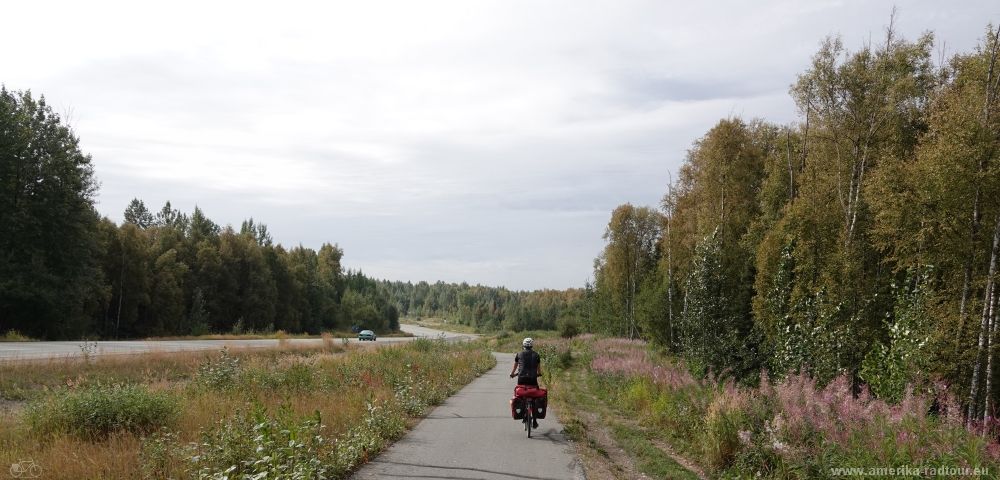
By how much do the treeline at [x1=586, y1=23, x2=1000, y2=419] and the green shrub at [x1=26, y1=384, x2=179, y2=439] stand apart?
1557cm

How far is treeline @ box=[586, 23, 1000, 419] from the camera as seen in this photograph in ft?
42.4

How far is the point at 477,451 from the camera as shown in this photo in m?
9.87

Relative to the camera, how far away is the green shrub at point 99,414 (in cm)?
945

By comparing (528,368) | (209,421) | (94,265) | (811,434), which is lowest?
(209,421)

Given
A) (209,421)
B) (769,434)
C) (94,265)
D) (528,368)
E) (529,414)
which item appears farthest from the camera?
(94,265)

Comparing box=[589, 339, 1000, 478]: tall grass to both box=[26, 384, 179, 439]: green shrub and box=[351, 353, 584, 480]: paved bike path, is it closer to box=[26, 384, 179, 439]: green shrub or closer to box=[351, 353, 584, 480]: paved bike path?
box=[351, 353, 584, 480]: paved bike path

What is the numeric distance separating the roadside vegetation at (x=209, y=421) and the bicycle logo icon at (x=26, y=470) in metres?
0.14

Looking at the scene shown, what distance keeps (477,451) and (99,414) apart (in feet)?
20.7

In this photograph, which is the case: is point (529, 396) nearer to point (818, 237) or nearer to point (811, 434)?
point (811, 434)

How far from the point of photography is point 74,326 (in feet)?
127

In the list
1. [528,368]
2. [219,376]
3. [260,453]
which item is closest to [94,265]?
[219,376]

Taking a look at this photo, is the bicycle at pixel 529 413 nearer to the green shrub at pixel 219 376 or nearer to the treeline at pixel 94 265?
the green shrub at pixel 219 376

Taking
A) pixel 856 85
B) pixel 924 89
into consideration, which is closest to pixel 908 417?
pixel 856 85

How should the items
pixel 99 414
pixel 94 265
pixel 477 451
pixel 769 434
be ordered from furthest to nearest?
pixel 94 265
pixel 477 451
pixel 99 414
pixel 769 434
